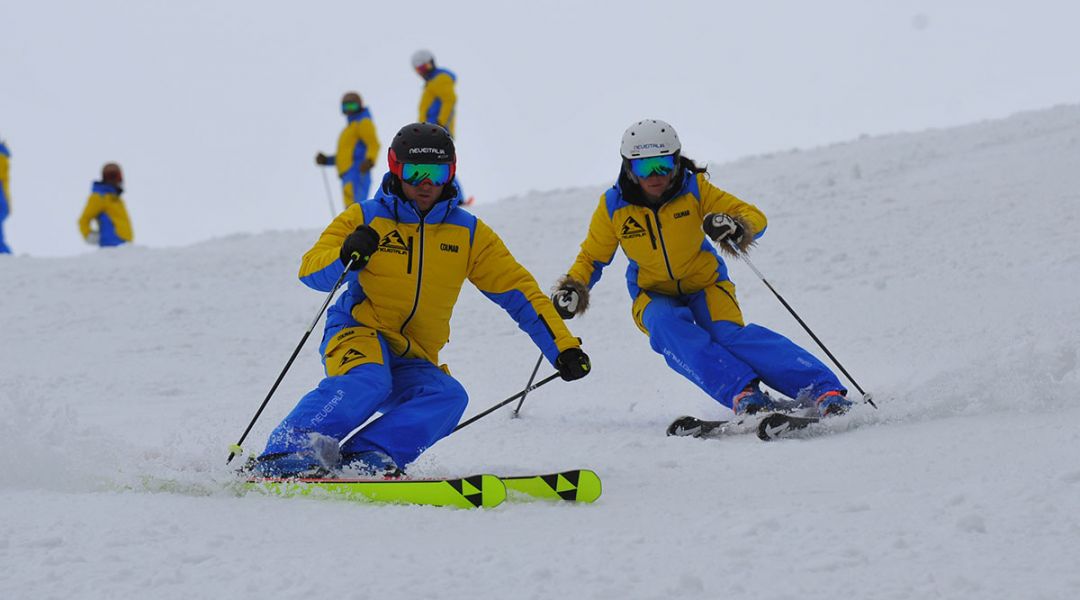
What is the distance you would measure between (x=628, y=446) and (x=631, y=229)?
1.46m

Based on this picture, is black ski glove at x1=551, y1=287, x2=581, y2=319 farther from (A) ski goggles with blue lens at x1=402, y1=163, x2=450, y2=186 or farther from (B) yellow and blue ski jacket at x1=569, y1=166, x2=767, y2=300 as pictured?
(A) ski goggles with blue lens at x1=402, y1=163, x2=450, y2=186

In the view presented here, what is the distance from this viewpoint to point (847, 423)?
470cm

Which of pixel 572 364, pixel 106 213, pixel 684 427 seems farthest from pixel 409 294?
pixel 106 213

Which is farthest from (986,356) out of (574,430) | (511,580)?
(511,580)

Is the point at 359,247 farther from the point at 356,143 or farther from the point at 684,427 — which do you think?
the point at 356,143

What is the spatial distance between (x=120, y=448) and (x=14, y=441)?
42 cm

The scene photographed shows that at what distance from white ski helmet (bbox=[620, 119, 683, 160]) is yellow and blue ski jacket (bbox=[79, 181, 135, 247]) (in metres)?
10.6

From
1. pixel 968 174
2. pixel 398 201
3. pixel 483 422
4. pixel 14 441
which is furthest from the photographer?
pixel 968 174

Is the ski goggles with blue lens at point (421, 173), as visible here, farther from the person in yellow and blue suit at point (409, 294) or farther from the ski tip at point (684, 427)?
the ski tip at point (684, 427)

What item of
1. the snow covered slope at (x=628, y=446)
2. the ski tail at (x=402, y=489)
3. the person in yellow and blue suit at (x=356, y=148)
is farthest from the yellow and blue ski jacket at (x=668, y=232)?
the person in yellow and blue suit at (x=356, y=148)

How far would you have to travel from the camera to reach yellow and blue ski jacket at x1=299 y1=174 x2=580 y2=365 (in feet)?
15.3

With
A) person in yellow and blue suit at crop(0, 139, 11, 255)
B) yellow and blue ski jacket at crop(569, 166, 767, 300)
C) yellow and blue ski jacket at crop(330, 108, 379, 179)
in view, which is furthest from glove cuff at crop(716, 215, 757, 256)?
person in yellow and blue suit at crop(0, 139, 11, 255)

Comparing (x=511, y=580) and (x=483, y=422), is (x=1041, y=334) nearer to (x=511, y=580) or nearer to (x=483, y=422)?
(x=483, y=422)

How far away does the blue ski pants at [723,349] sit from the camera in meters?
5.42
